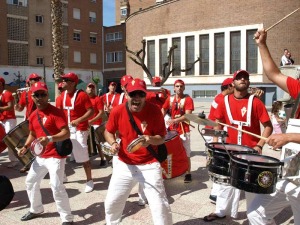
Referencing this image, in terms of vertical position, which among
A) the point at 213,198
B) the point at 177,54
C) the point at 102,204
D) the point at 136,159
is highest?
the point at 177,54

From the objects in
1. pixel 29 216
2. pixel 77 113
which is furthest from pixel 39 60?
pixel 29 216

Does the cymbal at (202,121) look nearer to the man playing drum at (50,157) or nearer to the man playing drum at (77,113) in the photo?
the man playing drum at (50,157)

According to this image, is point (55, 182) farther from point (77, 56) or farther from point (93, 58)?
point (93, 58)

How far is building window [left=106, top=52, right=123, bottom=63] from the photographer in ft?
169

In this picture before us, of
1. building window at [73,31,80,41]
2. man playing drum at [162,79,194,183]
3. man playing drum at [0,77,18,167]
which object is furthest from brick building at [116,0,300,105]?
man playing drum at [0,77,18,167]

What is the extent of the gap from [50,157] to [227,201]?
2.41 meters

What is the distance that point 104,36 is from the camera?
175 feet

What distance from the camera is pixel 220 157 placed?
346cm

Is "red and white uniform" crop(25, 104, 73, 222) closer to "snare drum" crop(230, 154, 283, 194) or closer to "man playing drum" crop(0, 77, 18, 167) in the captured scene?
"snare drum" crop(230, 154, 283, 194)

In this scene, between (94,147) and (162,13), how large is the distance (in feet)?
105

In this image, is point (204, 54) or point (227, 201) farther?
point (204, 54)

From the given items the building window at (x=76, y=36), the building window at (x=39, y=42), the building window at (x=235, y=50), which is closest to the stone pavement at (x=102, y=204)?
the building window at (x=235, y=50)

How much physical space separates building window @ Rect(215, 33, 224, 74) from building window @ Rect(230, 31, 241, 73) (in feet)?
3.34

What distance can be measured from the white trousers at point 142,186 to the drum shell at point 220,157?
581 millimetres
